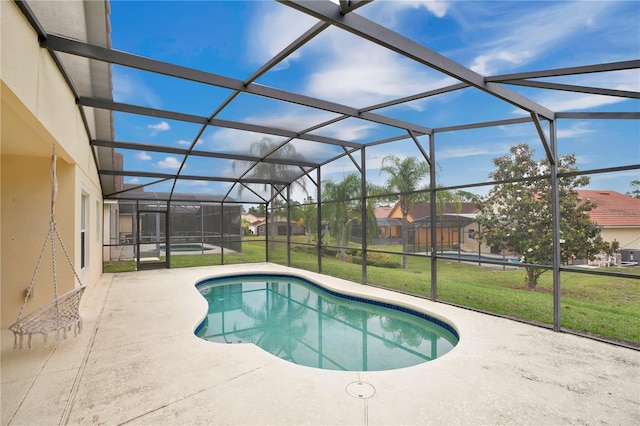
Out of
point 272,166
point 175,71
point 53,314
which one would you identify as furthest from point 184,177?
point 175,71

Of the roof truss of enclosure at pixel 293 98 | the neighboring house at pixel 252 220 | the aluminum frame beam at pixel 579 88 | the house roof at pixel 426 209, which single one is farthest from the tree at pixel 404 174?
the aluminum frame beam at pixel 579 88

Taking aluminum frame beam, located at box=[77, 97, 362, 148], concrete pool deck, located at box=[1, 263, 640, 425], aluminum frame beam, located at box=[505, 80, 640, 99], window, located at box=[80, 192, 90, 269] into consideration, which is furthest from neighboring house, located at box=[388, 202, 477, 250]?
window, located at box=[80, 192, 90, 269]

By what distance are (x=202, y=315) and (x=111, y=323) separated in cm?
130

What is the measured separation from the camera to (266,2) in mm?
3037

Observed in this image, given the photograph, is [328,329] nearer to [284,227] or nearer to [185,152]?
[185,152]

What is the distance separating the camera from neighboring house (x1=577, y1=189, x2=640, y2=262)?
487cm

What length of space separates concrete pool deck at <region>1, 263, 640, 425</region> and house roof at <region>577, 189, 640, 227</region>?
2.43m

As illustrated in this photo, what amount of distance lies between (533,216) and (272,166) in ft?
23.0

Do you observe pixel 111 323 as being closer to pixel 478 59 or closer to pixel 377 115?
pixel 377 115

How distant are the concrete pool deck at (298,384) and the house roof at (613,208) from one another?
2433 mm

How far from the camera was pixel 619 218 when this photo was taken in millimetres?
5242

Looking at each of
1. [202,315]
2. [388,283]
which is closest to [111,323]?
[202,315]

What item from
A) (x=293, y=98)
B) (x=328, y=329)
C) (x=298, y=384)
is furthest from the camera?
(x=328, y=329)

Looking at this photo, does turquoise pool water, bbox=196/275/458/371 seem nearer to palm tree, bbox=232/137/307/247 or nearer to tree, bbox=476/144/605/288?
tree, bbox=476/144/605/288
